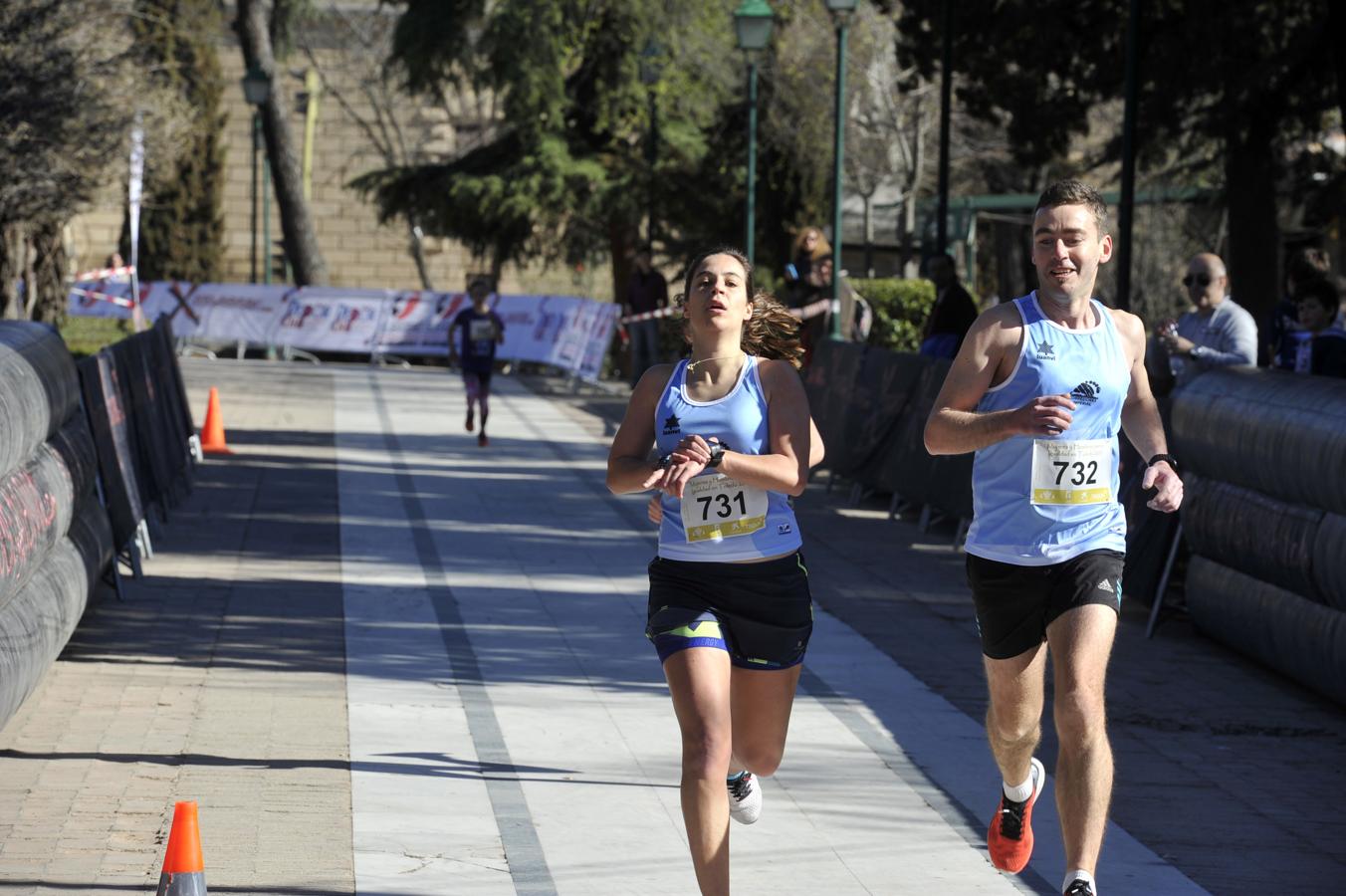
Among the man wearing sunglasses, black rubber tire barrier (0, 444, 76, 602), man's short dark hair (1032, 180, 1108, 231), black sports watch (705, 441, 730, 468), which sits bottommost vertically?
black rubber tire barrier (0, 444, 76, 602)

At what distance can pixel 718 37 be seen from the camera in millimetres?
33000

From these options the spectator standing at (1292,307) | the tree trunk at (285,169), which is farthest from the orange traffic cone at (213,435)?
the tree trunk at (285,169)

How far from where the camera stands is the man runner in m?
5.36

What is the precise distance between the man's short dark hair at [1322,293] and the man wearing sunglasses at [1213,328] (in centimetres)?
33

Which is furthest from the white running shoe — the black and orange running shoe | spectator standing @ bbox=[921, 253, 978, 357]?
spectator standing @ bbox=[921, 253, 978, 357]

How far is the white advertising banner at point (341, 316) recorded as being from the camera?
31141 mm

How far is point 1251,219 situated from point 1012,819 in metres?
18.1

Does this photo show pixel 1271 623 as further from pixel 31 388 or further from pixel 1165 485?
pixel 31 388

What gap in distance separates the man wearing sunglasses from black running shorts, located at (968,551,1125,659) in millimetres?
5676

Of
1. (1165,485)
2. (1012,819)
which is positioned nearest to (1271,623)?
(1012,819)

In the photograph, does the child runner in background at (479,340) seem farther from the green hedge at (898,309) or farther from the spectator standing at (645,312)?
the green hedge at (898,309)

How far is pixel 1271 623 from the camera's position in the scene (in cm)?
905

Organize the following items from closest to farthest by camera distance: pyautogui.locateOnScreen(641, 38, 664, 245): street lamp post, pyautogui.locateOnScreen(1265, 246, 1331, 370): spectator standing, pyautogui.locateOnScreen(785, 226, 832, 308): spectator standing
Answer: pyautogui.locateOnScreen(1265, 246, 1331, 370): spectator standing, pyautogui.locateOnScreen(785, 226, 832, 308): spectator standing, pyautogui.locateOnScreen(641, 38, 664, 245): street lamp post

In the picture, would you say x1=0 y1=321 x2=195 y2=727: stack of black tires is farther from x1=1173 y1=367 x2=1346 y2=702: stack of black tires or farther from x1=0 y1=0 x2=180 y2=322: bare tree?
x1=1173 y1=367 x2=1346 y2=702: stack of black tires
